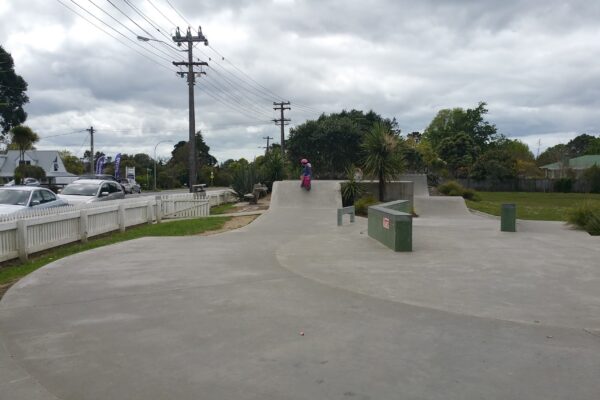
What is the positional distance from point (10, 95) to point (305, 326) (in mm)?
61128

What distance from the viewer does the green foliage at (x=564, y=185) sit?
56875mm

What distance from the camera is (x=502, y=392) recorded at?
152 inches

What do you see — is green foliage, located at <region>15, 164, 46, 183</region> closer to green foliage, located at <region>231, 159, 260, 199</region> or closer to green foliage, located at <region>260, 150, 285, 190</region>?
green foliage, located at <region>260, 150, 285, 190</region>

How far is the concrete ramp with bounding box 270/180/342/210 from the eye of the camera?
23136 millimetres

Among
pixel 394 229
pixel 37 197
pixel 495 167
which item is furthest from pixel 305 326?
pixel 495 167

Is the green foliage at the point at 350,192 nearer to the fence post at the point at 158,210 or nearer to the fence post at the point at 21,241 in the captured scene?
the fence post at the point at 158,210

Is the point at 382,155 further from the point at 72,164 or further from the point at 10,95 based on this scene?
the point at 72,164

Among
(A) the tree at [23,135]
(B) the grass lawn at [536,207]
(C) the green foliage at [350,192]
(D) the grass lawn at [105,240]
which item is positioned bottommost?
(B) the grass lawn at [536,207]

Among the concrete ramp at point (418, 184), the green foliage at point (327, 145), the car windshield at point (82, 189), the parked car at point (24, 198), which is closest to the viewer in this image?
the parked car at point (24, 198)

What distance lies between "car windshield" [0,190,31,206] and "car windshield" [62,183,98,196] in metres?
4.56

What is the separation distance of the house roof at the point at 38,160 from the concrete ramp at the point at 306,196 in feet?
193

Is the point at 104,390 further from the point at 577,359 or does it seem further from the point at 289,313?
the point at 577,359

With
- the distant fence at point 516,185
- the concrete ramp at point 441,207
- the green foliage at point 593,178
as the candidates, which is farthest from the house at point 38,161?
the green foliage at point 593,178

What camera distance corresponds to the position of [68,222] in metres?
12.2
